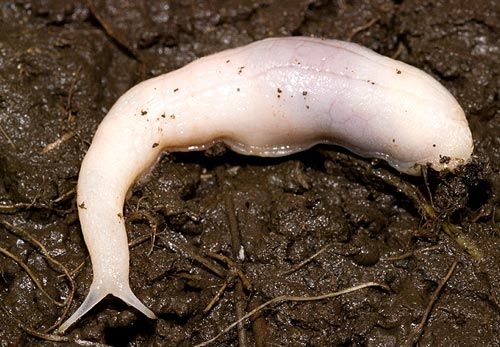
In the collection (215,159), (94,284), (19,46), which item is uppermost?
(19,46)

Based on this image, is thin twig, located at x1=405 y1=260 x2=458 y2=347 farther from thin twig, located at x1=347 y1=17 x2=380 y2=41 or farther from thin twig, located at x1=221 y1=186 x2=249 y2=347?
thin twig, located at x1=347 y1=17 x2=380 y2=41

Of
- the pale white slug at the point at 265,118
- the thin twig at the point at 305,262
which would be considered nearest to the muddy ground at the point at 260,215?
the thin twig at the point at 305,262

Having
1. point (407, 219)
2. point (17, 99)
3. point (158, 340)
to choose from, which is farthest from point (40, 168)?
point (407, 219)

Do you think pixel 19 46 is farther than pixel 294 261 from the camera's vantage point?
Yes

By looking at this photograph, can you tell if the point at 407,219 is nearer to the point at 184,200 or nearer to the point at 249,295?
the point at 249,295

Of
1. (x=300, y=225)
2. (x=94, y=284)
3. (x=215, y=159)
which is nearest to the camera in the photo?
(x=94, y=284)

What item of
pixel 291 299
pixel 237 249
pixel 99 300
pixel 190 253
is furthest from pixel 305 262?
pixel 99 300

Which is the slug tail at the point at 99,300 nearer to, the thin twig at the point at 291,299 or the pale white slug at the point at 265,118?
the pale white slug at the point at 265,118

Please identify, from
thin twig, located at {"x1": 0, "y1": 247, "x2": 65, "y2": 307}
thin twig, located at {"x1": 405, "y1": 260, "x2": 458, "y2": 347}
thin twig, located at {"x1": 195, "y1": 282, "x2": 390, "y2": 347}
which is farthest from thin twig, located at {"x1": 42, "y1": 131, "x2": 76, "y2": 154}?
thin twig, located at {"x1": 405, "y1": 260, "x2": 458, "y2": 347}
